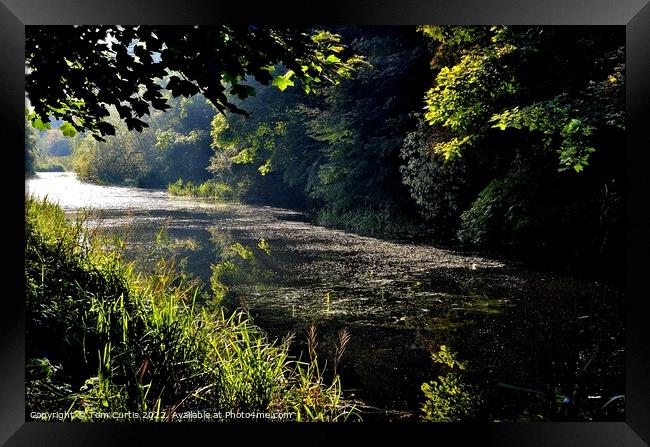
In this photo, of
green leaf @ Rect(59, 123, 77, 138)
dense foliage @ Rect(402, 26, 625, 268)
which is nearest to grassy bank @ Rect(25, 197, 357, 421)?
green leaf @ Rect(59, 123, 77, 138)

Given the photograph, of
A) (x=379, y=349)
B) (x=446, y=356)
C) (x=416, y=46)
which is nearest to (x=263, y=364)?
(x=379, y=349)

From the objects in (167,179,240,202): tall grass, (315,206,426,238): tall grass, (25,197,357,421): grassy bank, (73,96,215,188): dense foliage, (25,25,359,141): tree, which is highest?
(25,25,359,141): tree

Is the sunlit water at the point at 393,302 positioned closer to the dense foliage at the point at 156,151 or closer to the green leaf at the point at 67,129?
the dense foliage at the point at 156,151

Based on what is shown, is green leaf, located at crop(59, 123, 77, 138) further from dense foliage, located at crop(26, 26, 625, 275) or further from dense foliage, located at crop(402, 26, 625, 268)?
dense foliage, located at crop(402, 26, 625, 268)

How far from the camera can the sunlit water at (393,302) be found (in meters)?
2.44

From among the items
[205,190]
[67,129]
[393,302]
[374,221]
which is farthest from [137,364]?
[374,221]

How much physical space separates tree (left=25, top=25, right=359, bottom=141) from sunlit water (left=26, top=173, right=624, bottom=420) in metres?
0.60

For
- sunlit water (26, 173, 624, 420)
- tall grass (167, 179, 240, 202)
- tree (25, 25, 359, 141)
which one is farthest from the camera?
tall grass (167, 179, 240, 202)

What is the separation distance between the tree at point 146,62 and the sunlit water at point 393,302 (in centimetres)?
60

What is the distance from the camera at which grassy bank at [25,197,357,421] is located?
6.77 ft

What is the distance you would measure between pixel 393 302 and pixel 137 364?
1.78 m

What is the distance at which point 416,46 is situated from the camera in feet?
11.0
